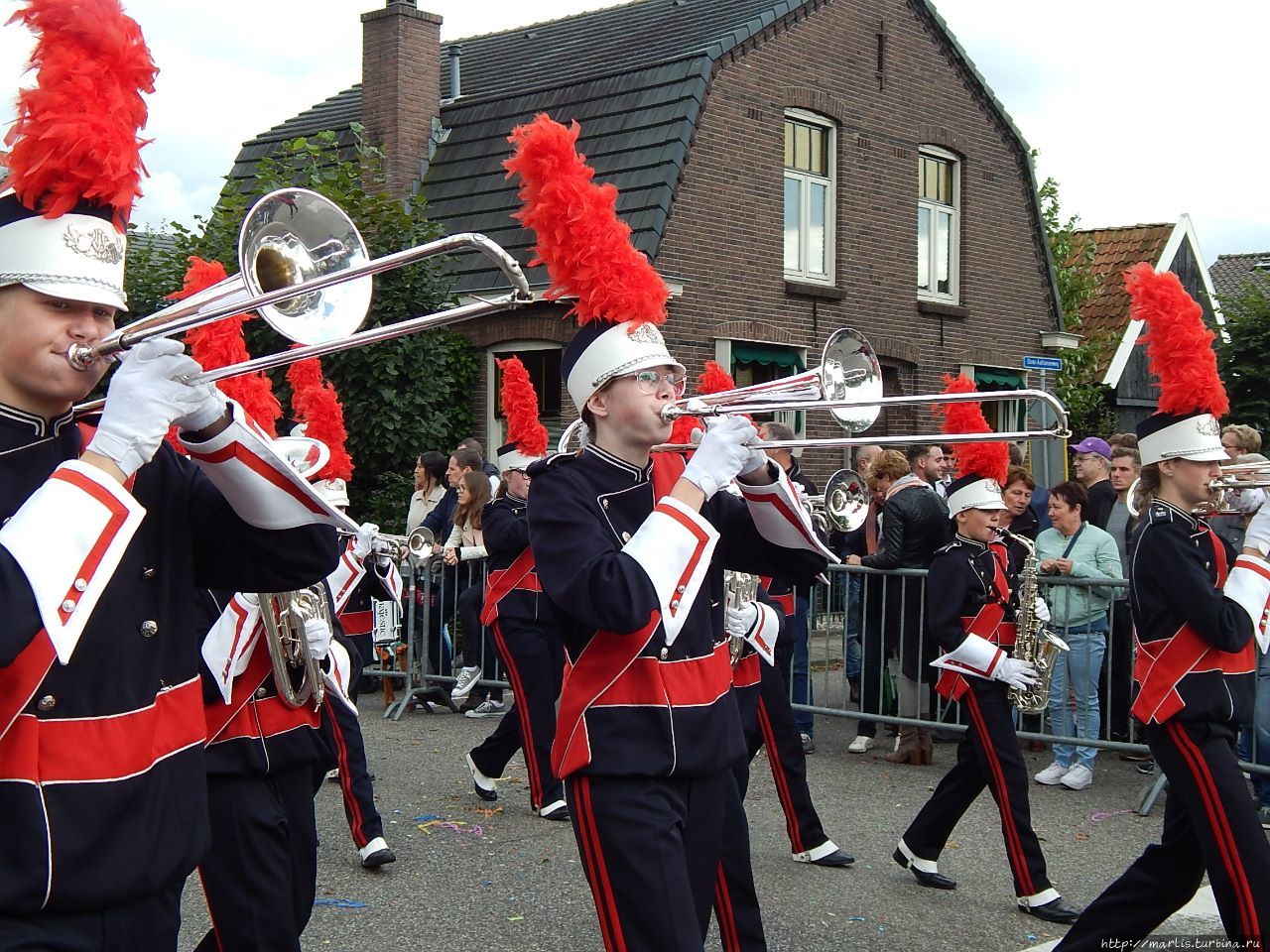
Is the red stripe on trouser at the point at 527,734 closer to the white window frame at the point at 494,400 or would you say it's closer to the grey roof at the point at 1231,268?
the white window frame at the point at 494,400

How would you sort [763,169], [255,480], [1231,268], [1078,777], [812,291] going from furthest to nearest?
[1231,268] → [812,291] → [763,169] → [1078,777] → [255,480]

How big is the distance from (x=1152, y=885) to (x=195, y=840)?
3.07m

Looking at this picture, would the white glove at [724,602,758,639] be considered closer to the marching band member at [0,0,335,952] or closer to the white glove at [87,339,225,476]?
the marching band member at [0,0,335,952]

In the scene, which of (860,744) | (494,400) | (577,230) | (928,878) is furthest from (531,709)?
(494,400)

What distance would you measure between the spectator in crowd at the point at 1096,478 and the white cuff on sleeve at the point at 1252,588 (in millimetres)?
4588

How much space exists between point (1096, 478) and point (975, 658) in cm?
462

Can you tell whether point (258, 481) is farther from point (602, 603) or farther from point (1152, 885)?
point (1152, 885)

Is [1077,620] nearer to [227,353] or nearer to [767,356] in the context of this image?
[227,353]

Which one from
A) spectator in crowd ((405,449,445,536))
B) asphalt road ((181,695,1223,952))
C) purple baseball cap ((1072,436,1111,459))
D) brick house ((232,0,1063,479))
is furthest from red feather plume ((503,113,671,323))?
brick house ((232,0,1063,479))

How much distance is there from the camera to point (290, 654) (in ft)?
13.7

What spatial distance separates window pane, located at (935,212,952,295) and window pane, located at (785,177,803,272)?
2.48 metres

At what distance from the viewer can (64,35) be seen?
244 centimetres

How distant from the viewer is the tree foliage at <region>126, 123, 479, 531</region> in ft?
43.6

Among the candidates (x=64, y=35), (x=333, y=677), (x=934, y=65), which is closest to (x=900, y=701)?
(x=333, y=677)
